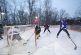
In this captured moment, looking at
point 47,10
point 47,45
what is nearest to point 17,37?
point 47,45

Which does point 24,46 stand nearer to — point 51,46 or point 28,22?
point 51,46

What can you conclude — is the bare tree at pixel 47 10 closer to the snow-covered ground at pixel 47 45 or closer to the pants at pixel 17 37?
the snow-covered ground at pixel 47 45

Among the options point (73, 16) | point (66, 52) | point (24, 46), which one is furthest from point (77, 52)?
point (24, 46)

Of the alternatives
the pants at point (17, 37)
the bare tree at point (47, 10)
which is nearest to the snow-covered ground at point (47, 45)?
the pants at point (17, 37)

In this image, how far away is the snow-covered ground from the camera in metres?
3.07

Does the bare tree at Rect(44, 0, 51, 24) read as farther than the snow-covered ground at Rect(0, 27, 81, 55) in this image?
No

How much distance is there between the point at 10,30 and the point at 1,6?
0.43 m

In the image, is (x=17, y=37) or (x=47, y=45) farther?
(x=17, y=37)

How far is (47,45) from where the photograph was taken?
3348mm

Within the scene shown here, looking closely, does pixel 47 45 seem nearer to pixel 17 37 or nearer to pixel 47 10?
pixel 17 37

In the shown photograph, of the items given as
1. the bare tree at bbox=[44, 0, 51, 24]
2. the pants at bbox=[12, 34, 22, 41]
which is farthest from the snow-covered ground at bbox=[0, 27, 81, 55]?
the bare tree at bbox=[44, 0, 51, 24]

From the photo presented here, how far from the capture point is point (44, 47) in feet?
10.9

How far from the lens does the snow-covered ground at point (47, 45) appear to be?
3068mm

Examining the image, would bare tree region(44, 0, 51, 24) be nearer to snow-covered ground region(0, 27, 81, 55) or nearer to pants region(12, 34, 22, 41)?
snow-covered ground region(0, 27, 81, 55)
